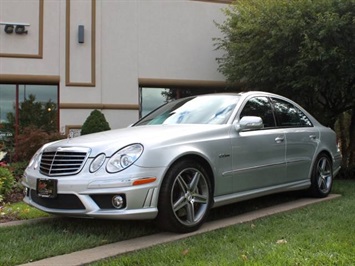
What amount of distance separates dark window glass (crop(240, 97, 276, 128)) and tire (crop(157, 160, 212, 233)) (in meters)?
1.25

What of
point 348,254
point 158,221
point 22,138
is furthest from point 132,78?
point 348,254

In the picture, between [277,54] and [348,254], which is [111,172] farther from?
[277,54]

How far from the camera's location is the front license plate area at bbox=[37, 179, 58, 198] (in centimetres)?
410

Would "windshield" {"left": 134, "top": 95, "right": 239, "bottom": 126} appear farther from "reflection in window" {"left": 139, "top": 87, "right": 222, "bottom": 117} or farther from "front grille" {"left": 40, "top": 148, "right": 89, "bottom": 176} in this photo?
"reflection in window" {"left": 139, "top": 87, "right": 222, "bottom": 117}

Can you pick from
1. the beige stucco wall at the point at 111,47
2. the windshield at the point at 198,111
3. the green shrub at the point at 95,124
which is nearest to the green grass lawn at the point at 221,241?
the windshield at the point at 198,111

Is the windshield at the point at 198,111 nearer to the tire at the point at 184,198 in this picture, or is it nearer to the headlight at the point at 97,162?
the tire at the point at 184,198

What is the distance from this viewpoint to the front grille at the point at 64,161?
410 cm

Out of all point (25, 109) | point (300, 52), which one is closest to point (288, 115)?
point (300, 52)

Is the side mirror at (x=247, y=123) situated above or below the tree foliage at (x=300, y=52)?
below

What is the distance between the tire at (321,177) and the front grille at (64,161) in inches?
142

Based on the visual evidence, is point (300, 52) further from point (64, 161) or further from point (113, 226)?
point (64, 161)

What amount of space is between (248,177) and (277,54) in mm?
5640

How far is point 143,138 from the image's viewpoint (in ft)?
13.7

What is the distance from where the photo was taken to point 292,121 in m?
6.19
